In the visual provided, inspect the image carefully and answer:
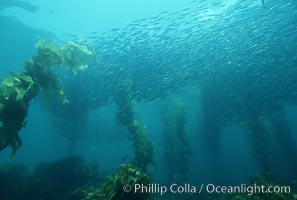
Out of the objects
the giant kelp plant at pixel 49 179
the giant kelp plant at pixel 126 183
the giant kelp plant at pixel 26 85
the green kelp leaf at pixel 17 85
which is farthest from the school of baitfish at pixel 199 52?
the giant kelp plant at pixel 126 183

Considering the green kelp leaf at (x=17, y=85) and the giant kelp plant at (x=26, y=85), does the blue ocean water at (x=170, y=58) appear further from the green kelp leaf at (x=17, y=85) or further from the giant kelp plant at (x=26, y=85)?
the green kelp leaf at (x=17, y=85)

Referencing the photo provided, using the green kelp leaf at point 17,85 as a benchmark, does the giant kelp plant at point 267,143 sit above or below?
above

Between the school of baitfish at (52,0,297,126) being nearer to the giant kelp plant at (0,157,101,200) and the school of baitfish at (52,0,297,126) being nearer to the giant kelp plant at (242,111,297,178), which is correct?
the giant kelp plant at (242,111,297,178)

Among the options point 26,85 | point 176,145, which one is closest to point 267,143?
point 176,145

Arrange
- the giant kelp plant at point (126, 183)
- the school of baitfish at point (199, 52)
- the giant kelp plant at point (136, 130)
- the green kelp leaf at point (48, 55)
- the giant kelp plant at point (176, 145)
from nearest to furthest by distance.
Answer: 1. the giant kelp plant at point (126, 183)
2. the green kelp leaf at point (48, 55)
3. the giant kelp plant at point (136, 130)
4. the school of baitfish at point (199, 52)
5. the giant kelp plant at point (176, 145)

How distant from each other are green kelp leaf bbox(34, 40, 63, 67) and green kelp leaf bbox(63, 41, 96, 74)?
27.1 inches

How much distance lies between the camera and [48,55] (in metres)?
7.88

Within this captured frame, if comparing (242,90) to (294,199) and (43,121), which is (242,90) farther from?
(43,121)

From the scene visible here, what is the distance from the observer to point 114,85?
2178 cm

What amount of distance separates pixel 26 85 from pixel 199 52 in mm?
14898

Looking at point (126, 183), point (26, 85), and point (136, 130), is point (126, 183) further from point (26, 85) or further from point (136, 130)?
point (136, 130)

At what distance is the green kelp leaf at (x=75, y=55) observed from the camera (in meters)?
8.86

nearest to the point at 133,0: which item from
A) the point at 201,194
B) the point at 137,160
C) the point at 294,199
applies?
the point at 137,160

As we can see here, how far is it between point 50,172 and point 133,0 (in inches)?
543
